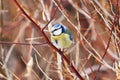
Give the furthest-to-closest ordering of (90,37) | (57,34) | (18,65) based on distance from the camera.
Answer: (18,65), (90,37), (57,34)

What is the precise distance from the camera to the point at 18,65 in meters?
5.43

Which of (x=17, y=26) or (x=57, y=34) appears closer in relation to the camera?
(x=57, y=34)

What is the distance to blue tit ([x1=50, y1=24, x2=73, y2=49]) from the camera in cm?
194

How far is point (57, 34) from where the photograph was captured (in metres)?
1.94

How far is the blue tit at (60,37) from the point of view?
6.35 feet

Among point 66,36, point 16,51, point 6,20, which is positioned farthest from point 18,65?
point 66,36

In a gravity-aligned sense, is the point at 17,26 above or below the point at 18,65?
above

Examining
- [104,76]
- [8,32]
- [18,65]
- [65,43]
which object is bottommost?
[104,76]

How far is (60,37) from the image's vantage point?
1.95 meters

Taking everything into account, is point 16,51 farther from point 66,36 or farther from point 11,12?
point 66,36

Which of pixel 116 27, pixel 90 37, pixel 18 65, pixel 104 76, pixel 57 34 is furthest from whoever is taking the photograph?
pixel 18 65


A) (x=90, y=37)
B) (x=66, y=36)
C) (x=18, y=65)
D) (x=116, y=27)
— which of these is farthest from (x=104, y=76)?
(x=66, y=36)

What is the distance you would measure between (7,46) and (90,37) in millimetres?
1079

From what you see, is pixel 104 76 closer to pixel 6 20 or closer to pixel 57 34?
pixel 6 20
